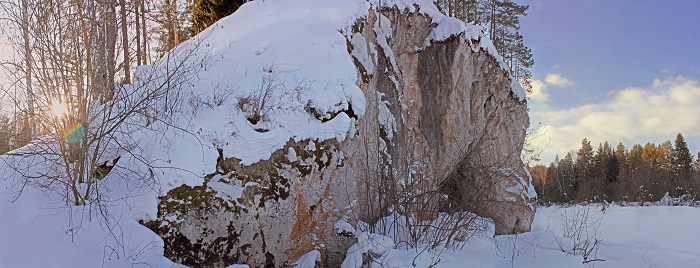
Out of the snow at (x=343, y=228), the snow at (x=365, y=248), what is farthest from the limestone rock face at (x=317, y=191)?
the snow at (x=365, y=248)

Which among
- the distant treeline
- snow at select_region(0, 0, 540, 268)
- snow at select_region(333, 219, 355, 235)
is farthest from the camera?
the distant treeline

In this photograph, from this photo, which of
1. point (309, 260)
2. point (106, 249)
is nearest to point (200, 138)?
point (106, 249)

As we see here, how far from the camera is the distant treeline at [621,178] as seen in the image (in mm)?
29016

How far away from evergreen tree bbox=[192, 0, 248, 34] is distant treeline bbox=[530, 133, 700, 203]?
781 inches

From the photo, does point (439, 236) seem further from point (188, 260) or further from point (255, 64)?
point (255, 64)

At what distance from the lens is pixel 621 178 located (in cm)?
3684

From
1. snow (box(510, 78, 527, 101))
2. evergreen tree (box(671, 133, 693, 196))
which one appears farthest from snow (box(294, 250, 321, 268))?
evergreen tree (box(671, 133, 693, 196))

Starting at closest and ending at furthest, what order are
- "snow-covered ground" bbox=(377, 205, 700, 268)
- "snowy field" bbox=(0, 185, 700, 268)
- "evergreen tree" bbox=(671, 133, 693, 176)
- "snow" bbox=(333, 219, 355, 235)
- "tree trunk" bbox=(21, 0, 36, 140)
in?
1. "snowy field" bbox=(0, 185, 700, 268)
2. "tree trunk" bbox=(21, 0, 36, 140)
3. "snow" bbox=(333, 219, 355, 235)
4. "snow-covered ground" bbox=(377, 205, 700, 268)
5. "evergreen tree" bbox=(671, 133, 693, 176)

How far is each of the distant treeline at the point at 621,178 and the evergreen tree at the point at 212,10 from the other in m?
19.8

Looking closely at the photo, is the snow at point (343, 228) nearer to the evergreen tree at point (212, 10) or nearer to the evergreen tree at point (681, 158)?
Answer: the evergreen tree at point (212, 10)

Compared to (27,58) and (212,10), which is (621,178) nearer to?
(212,10)

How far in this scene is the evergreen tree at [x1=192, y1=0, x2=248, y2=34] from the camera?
1270cm

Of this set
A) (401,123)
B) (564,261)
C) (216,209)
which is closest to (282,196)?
(216,209)

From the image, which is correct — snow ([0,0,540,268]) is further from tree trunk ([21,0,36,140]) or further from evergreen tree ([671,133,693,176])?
evergreen tree ([671,133,693,176])
